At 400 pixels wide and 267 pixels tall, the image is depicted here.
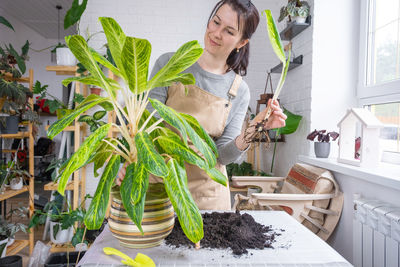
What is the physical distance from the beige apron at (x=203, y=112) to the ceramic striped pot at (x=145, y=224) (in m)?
0.69

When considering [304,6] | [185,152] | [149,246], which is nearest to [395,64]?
[304,6]

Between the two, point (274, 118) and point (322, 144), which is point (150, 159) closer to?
point (274, 118)

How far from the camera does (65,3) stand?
558cm

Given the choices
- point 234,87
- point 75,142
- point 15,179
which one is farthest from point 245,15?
point 15,179

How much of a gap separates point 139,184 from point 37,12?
22.2 feet

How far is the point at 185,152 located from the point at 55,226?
2451 millimetres

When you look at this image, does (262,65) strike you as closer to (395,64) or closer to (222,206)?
(395,64)

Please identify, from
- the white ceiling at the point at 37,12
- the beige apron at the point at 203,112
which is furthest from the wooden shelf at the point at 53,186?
the white ceiling at the point at 37,12

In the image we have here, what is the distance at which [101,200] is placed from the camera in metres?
0.69

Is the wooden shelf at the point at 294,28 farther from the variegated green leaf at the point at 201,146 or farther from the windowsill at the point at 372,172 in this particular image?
the variegated green leaf at the point at 201,146

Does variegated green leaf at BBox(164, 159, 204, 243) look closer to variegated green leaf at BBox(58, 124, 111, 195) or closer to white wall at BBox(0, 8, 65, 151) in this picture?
variegated green leaf at BBox(58, 124, 111, 195)

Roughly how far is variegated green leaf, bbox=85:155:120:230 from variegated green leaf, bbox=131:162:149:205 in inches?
3.4

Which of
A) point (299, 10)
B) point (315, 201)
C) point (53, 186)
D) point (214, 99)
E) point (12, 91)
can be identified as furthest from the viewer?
point (53, 186)

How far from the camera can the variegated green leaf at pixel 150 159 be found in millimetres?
604
